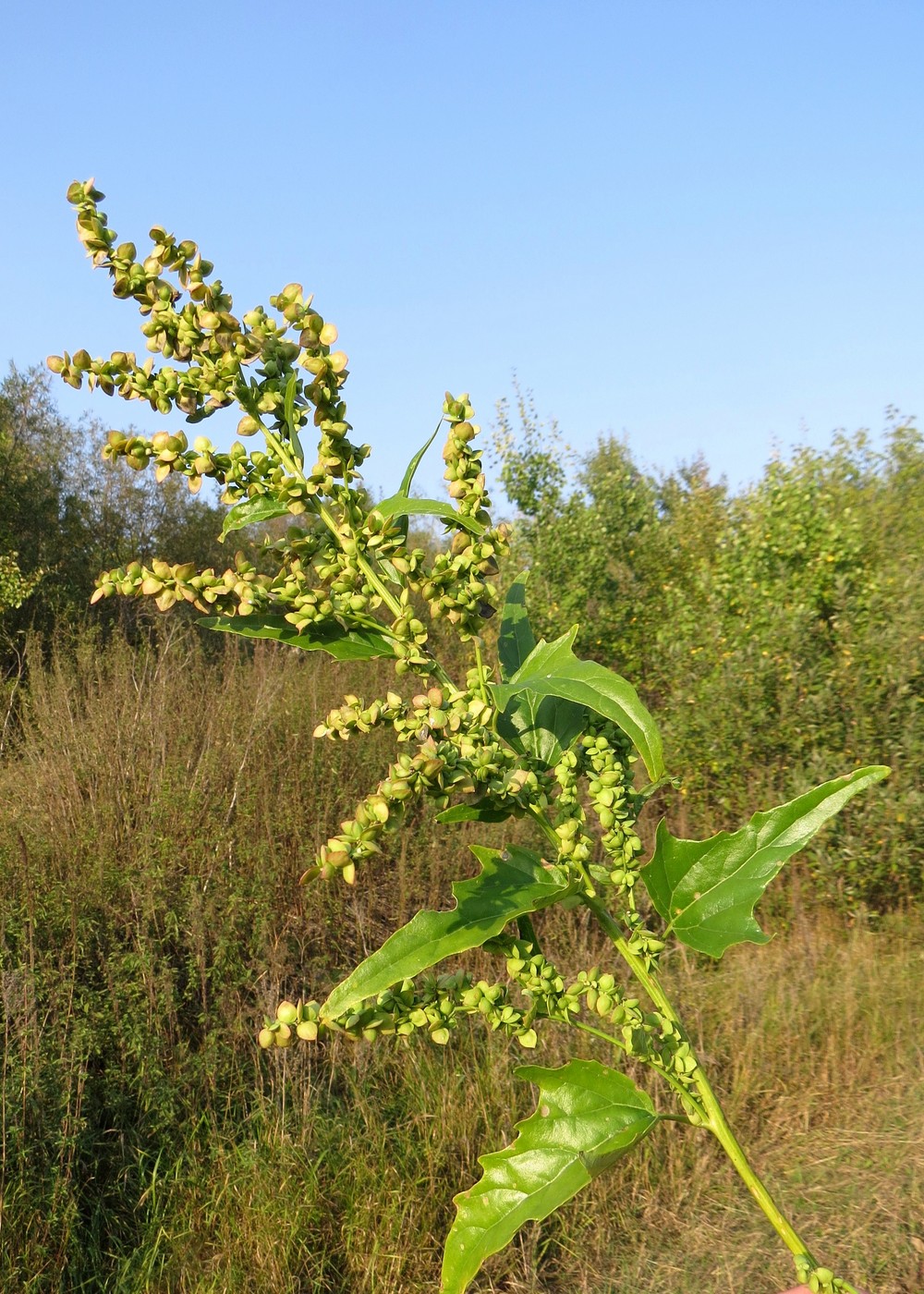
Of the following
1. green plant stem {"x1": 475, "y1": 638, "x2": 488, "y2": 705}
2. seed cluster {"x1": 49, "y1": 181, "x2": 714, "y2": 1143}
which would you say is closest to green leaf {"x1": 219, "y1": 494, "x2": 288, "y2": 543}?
seed cluster {"x1": 49, "y1": 181, "x2": 714, "y2": 1143}

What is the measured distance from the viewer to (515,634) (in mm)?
917

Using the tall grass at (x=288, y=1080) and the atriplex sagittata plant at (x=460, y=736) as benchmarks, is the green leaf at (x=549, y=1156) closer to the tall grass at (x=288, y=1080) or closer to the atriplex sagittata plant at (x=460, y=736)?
the atriplex sagittata plant at (x=460, y=736)

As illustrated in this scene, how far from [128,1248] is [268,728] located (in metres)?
2.92

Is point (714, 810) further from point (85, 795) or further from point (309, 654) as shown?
point (85, 795)

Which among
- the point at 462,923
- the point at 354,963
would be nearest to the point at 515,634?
the point at 462,923

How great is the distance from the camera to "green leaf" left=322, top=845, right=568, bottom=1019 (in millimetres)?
634

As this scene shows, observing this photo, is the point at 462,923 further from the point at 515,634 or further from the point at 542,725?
the point at 515,634

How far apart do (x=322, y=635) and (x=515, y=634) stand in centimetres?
22

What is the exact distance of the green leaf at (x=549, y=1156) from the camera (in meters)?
0.66

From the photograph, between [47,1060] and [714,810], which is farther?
[714,810]

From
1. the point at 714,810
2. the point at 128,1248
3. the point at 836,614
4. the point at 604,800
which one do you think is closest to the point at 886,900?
the point at 714,810

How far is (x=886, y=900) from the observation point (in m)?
5.51

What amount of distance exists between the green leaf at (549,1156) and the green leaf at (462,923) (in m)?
0.12

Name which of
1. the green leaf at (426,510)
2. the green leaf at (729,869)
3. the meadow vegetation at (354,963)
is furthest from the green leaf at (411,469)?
the meadow vegetation at (354,963)
